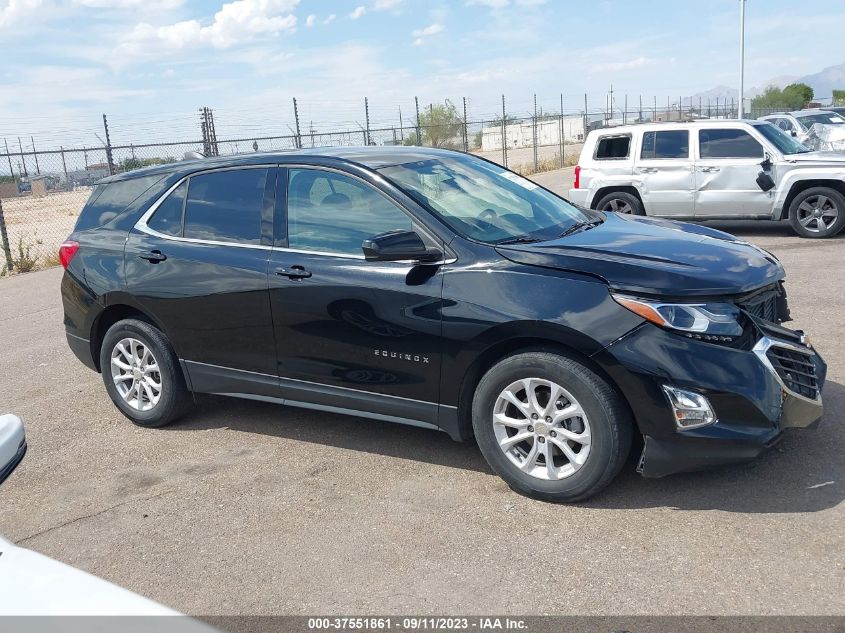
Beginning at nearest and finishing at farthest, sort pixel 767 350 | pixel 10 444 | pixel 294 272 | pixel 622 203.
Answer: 1. pixel 10 444
2. pixel 767 350
3. pixel 294 272
4. pixel 622 203

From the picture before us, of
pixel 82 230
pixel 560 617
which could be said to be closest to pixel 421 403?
pixel 560 617

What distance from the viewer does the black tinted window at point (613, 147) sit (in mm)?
12742

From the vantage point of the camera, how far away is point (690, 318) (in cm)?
389

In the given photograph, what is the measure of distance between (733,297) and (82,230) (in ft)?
14.2

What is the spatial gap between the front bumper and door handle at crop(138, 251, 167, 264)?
9.63 feet

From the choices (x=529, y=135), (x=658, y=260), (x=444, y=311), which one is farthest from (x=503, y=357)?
(x=529, y=135)

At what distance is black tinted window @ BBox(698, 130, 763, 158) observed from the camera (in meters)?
11.8

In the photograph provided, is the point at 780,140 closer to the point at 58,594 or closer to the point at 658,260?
the point at 658,260

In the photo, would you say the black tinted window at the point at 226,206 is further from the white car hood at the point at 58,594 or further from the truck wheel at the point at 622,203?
the truck wheel at the point at 622,203

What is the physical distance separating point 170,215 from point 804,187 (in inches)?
371

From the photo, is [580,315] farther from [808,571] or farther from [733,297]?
[808,571]

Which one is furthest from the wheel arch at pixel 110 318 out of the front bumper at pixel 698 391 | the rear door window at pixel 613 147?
the rear door window at pixel 613 147

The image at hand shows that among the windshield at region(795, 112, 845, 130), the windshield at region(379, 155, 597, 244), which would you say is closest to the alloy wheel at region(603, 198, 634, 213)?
the windshield at region(379, 155, 597, 244)

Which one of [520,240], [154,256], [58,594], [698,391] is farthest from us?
[154,256]
